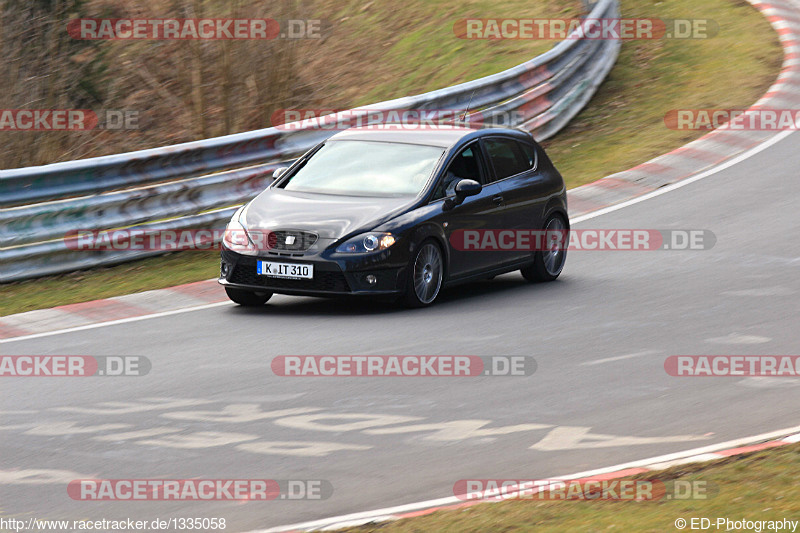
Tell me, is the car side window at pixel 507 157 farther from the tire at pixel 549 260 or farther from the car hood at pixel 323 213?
the car hood at pixel 323 213

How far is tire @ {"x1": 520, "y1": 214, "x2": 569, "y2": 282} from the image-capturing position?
1298 centimetres

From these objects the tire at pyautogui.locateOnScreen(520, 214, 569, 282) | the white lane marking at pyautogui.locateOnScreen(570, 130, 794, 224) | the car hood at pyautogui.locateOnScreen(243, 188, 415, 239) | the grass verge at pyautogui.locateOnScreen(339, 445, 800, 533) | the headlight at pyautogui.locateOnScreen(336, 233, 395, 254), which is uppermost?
the car hood at pyautogui.locateOnScreen(243, 188, 415, 239)

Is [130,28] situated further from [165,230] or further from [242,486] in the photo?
[242,486]

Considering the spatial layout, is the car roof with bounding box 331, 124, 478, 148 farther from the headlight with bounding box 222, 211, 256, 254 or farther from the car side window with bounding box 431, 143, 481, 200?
the headlight with bounding box 222, 211, 256, 254

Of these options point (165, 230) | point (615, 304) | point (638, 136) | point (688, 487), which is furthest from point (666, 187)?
point (688, 487)

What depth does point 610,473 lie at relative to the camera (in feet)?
22.6

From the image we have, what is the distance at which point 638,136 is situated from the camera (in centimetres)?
1888

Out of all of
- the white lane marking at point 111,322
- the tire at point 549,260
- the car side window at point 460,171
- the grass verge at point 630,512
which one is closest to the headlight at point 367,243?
the car side window at point 460,171

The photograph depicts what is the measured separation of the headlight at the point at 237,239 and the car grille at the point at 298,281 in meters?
0.16

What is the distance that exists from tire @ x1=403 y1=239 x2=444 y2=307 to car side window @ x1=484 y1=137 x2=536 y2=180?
4.70 ft

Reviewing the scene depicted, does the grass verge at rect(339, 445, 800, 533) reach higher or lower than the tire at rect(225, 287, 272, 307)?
lower

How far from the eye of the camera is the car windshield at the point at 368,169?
39.1 feet

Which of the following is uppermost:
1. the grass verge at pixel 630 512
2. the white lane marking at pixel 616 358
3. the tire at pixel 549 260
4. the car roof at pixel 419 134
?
the car roof at pixel 419 134

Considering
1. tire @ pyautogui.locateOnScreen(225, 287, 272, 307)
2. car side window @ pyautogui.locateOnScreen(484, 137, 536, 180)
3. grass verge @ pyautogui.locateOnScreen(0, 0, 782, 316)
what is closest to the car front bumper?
tire @ pyautogui.locateOnScreen(225, 287, 272, 307)
